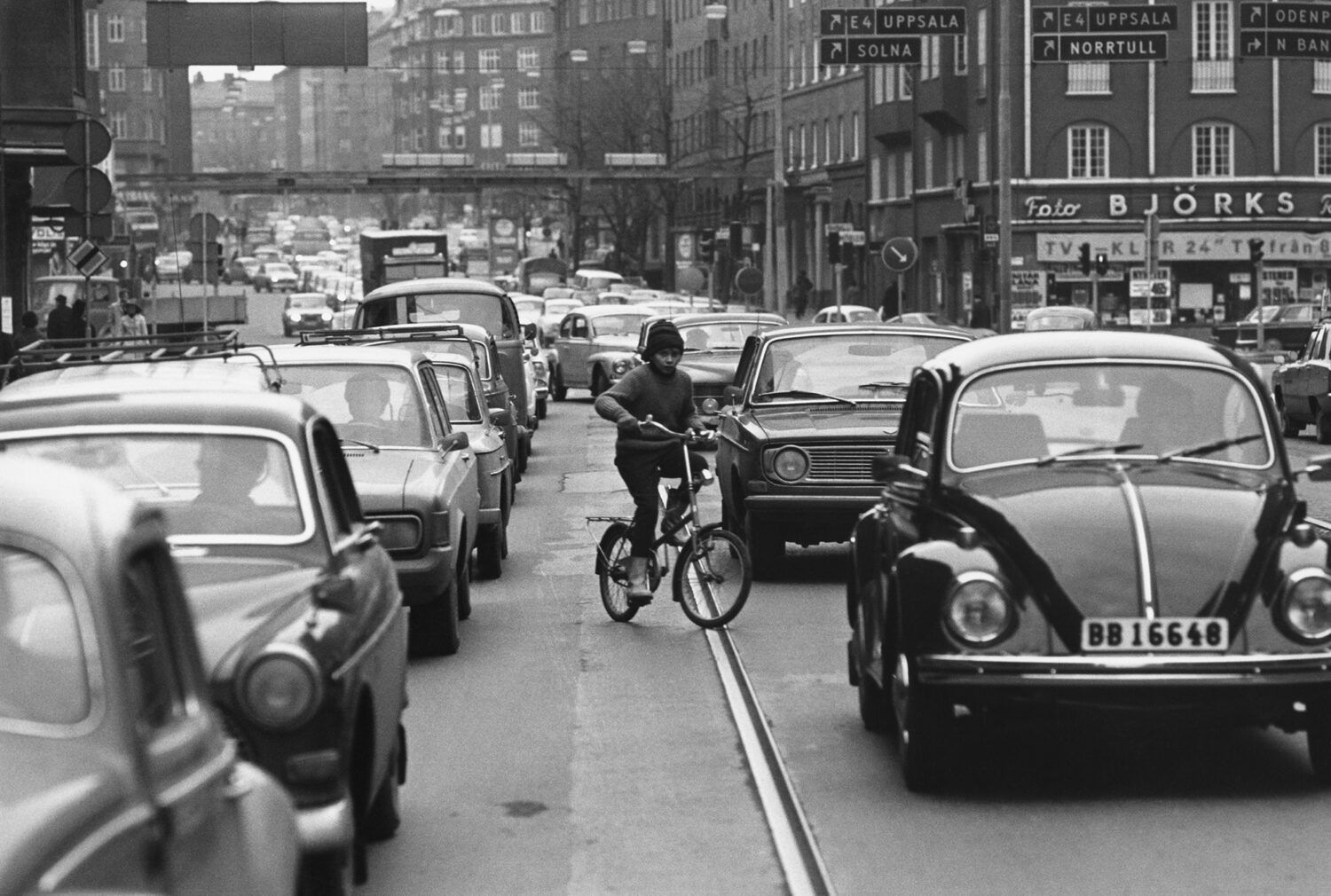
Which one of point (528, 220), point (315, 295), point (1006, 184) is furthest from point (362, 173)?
point (1006, 184)

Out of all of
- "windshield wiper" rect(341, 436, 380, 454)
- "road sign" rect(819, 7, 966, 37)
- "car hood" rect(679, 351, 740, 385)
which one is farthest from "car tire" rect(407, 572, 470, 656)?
"road sign" rect(819, 7, 966, 37)

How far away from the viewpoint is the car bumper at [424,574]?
38.2 ft

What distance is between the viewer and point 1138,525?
26.6 ft

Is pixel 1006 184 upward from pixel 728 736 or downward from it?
upward

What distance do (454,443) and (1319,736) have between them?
6.39 metres

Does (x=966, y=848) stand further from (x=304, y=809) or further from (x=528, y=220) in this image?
(x=528, y=220)

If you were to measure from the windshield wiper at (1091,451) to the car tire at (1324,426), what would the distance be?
20.8 metres

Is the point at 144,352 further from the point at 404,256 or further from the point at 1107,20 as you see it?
the point at 404,256

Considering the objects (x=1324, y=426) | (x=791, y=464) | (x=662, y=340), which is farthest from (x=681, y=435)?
(x=1324, y=426)

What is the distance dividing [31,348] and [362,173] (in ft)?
301

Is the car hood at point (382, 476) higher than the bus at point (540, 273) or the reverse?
the reverse

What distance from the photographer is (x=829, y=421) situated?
15.5 meters

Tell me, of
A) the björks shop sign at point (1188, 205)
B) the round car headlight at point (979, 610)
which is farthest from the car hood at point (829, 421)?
the björks shop sign at point (1188, 205)

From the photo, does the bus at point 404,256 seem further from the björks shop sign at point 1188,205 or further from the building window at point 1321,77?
the building window at point 1321,77
